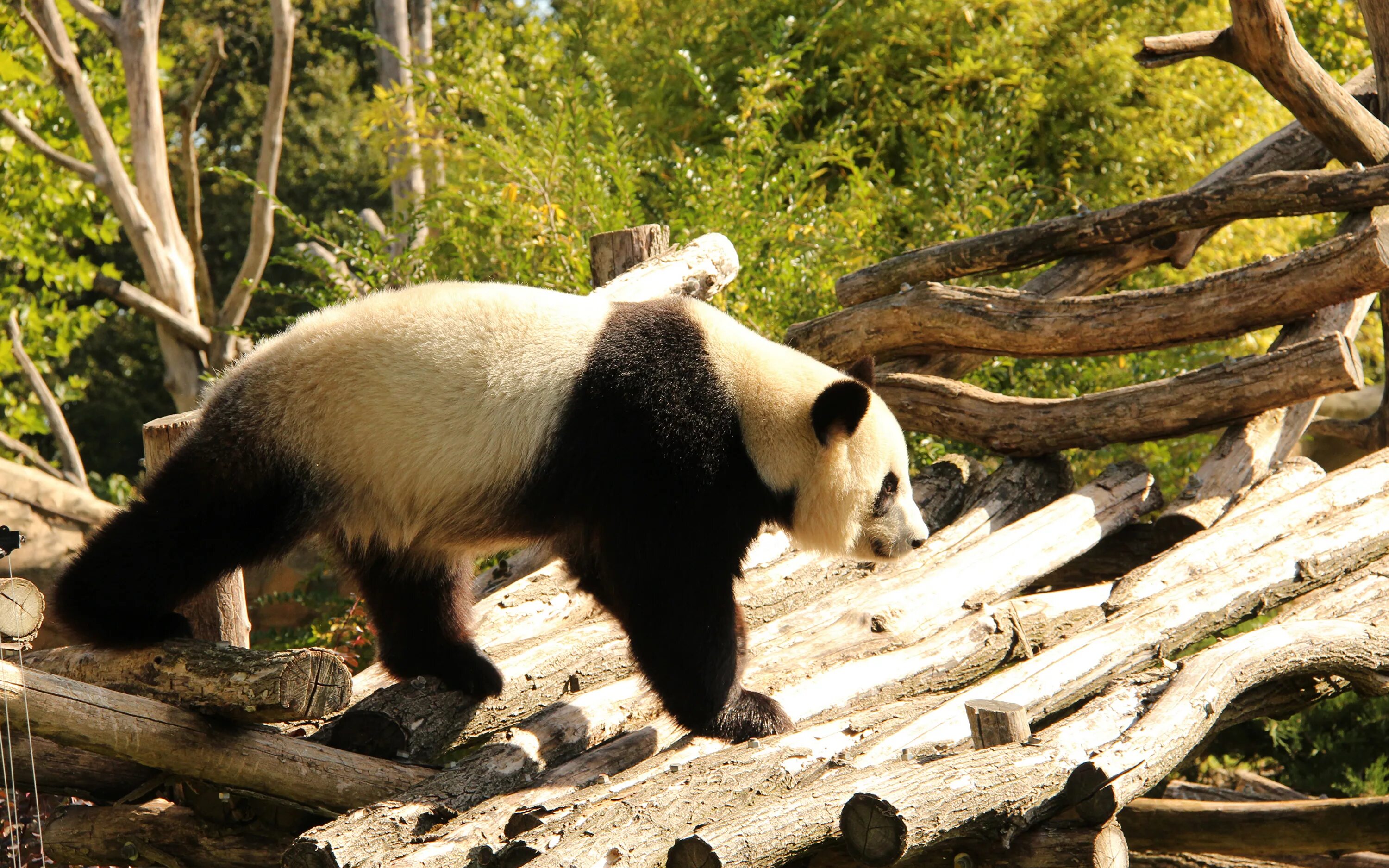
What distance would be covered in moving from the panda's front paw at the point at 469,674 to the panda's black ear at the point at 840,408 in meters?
1.21

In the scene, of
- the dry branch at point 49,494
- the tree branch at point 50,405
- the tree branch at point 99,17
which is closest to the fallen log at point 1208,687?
the tree branch at point 99,17

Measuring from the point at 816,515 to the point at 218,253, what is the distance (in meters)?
14.0

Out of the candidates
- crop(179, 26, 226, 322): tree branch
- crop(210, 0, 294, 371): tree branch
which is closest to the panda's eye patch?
crop(210, 0, 294, 371): tree branch

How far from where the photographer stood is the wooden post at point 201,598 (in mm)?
3461

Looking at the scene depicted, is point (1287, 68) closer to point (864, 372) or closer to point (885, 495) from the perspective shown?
point (864, 372)

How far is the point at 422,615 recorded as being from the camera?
3590 millimetres

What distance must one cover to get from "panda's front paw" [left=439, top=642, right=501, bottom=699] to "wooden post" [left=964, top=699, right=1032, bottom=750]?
1.40m

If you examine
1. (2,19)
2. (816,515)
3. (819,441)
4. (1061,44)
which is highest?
(2,19)

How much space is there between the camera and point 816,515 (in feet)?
11.6

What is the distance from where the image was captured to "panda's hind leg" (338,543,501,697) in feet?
11.4

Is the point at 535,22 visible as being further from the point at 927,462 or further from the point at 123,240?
the point at 123,240

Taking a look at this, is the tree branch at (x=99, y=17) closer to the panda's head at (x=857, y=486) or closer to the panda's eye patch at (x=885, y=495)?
the panda's head at (x=857, y=486)

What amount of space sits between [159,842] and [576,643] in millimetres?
1340

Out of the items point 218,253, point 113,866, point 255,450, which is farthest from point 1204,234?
point 218,253
